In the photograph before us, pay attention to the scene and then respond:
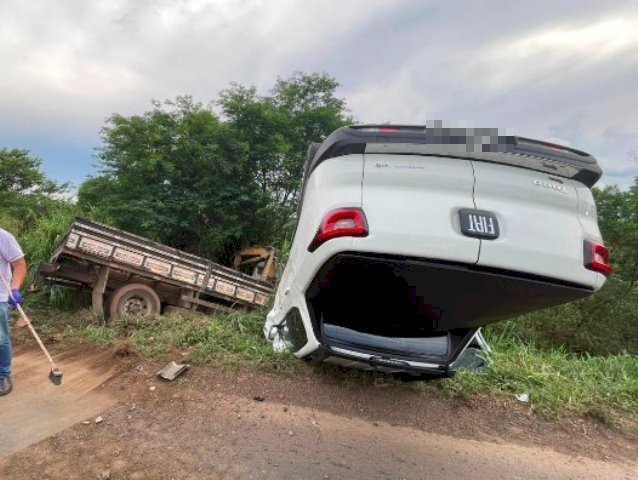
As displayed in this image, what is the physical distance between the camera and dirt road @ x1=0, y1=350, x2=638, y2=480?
3438mm

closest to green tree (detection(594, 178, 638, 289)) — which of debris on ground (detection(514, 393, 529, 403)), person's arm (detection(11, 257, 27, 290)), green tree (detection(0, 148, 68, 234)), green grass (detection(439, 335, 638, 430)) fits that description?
green grass (detection(439, 335, 638, 430))

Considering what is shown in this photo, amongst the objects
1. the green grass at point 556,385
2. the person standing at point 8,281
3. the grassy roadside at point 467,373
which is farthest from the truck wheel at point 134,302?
the green grass at point 556,385

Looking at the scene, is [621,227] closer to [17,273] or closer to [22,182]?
[17,273]

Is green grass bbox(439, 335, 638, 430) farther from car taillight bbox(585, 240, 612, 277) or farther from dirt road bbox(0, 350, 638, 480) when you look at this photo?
car taillight bbox(585, 240, 612, 277)

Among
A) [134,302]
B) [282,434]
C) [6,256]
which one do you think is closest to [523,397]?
[282,434]

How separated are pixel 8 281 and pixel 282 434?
288 cm

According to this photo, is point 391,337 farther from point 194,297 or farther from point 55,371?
point 194,297

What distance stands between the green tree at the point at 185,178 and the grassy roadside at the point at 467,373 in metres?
5.28

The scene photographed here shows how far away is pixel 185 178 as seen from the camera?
1235cm

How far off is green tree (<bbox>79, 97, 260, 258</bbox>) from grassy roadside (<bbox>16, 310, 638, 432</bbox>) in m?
5.28

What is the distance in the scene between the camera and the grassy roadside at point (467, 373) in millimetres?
5090

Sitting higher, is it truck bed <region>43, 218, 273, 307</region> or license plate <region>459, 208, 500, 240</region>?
license plate <region>459, 208, 500, 240</region>

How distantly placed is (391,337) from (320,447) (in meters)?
1.08

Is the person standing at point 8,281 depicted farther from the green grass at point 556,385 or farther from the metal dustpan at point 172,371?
the green grass at point 556,385
